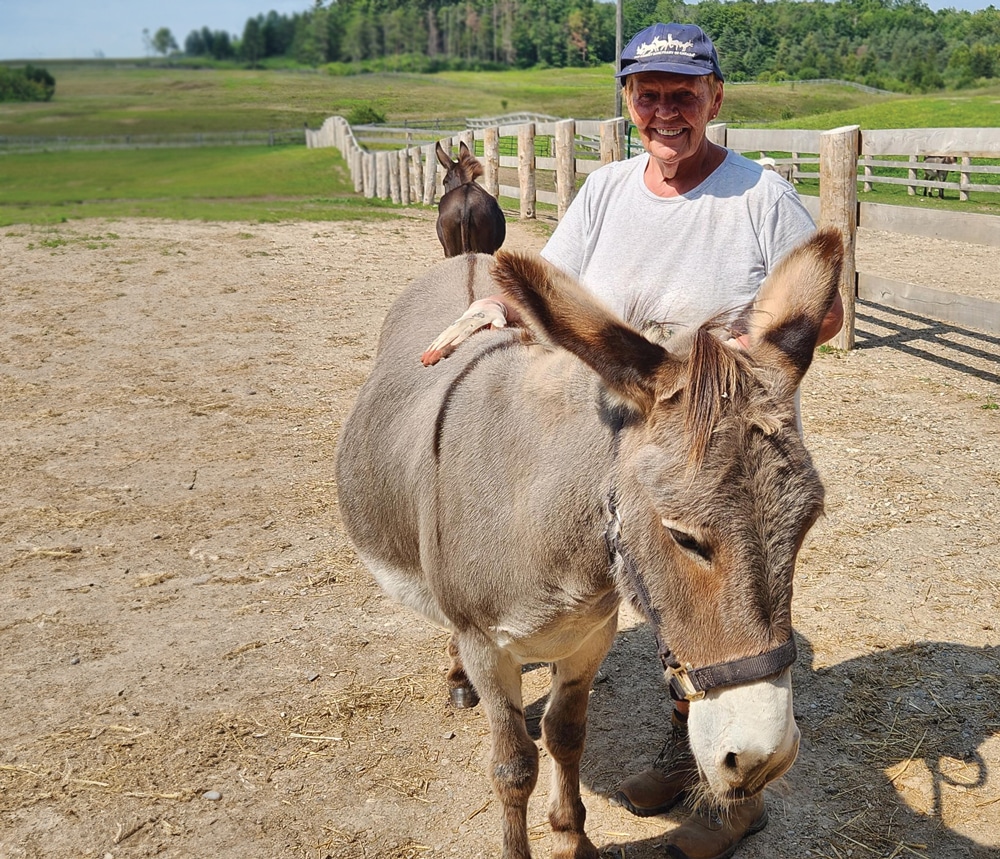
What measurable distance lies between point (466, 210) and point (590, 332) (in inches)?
198

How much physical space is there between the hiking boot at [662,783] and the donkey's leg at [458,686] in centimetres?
73

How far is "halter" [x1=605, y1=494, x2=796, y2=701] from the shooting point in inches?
65.5

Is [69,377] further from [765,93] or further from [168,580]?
[765,93]

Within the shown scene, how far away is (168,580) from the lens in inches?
173

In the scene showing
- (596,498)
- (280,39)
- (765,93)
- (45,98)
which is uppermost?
(280,39)

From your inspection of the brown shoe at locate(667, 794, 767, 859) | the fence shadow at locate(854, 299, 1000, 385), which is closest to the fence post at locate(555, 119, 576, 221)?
the fence shadow at locate(854, 299, 1000, 385)

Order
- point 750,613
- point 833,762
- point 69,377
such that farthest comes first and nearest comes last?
1. point 69,377
2. point 833,762
3. point 750,613

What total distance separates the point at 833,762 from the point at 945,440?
345cm

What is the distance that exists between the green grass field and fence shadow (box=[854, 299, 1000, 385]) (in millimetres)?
2484

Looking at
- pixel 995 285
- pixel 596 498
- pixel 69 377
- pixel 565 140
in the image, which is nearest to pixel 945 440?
pixel 596 498

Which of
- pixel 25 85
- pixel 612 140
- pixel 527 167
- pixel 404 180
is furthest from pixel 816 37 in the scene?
pixel 25 85

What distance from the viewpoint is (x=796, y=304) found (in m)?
1.90

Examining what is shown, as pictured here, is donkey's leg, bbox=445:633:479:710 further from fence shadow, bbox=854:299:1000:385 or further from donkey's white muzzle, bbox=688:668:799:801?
A: fence shadow, bbox=854:299:1000:385

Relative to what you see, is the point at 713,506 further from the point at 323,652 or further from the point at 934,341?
the point at 934,341
